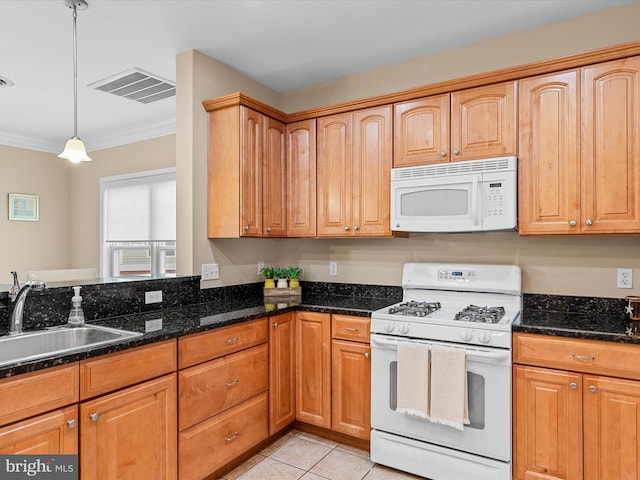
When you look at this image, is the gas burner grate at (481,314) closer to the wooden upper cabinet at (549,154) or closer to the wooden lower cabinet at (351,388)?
the wooden upper cabinet at (549,154)

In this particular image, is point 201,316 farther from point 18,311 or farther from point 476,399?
point 476,399

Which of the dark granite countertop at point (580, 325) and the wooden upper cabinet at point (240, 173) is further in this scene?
the wooden upper cabinet at point (240, 173)

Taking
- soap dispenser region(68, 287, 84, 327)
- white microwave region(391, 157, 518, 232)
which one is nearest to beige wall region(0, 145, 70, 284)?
soap dispenser region(68, 287, 84, 327)

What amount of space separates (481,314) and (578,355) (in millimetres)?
488

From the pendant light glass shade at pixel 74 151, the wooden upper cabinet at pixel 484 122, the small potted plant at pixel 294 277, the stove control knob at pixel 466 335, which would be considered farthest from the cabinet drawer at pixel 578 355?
the pendant light glass shade at pixel 74 151

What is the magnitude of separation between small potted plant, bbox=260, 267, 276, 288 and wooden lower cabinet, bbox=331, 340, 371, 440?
77 cm

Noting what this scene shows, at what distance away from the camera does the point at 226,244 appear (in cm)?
306

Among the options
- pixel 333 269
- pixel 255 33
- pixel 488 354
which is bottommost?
pixel 488 354

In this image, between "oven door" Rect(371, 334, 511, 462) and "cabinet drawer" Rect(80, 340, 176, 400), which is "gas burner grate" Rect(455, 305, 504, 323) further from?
"cabinet drawer" Rect(80, 340, 176, 400)

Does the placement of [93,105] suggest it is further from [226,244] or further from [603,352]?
[603,352]

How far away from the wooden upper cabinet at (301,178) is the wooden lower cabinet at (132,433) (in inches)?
59.2

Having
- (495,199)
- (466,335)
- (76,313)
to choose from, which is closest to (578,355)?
(466,335)

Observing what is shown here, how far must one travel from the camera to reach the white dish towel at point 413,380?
7.30 feet

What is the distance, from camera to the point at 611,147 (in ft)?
7.10
